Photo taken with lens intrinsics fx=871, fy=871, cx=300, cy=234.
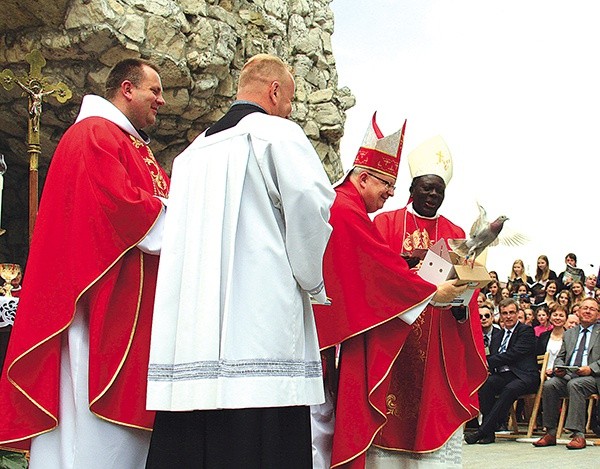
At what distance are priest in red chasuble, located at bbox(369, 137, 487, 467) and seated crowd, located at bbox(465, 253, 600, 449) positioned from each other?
13.4ft

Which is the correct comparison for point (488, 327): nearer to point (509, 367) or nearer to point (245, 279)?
point (509, 367)

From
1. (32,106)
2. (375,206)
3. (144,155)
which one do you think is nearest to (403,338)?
(375,206)

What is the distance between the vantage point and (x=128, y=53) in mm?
11625

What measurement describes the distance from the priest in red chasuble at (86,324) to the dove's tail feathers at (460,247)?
1.40 meters

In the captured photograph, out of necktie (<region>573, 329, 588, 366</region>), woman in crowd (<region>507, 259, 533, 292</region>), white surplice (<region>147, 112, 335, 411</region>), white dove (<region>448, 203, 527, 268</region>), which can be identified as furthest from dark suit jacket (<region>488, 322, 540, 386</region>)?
white surplice (<region>147, 112, 335, 411</region>)

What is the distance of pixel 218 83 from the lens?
507 inches

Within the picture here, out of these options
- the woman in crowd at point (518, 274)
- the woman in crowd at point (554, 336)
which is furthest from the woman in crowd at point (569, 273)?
the woman in crowd at point (554, 336)

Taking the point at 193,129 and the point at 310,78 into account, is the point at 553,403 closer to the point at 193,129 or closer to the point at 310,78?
the point at 193,129

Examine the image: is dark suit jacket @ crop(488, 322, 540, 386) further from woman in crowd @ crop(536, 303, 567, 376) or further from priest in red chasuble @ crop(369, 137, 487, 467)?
priest in red chasuble @ crop(369, 137, 487, 467)

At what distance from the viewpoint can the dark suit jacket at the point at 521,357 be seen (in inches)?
365

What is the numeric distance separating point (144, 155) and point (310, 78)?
13280 millimetres

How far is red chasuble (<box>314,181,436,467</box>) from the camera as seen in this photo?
3.97 metres

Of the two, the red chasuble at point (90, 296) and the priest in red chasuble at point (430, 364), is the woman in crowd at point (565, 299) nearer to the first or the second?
the priest in red chasuble at point (430, 364)

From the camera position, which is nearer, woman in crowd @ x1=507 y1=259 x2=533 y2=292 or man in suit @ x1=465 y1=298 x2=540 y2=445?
man in suit @ x1=465 y1=298 x2=540 y2=445
